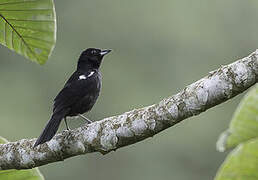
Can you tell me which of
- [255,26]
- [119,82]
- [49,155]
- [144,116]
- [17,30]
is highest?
[17,30]

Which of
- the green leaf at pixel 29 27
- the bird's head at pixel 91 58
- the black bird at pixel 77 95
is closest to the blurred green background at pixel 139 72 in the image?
the bird's head at pixel 91 58

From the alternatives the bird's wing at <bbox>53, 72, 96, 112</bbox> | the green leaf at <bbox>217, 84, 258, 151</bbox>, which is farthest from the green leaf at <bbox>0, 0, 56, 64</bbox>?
the bird's wing at <bbox>53, 72, 96, 112</bbox>

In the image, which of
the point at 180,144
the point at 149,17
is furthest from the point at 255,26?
the point at 180,144

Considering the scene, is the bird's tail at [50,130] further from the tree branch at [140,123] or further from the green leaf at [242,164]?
the green leaf at [242,164]

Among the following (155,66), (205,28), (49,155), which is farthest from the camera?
(205,28)

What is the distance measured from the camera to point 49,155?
332cm

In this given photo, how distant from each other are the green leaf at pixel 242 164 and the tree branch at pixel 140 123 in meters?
0.61

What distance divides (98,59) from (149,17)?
1426 centimetres

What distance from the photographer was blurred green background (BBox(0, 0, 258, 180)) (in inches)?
610

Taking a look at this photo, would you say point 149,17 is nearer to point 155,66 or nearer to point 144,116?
point 155,66

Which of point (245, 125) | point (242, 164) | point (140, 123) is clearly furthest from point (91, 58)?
point (242, 164)

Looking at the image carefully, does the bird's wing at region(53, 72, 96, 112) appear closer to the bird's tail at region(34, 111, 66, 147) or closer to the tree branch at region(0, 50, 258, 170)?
the bird's tail at region(34, 111, 66, 147)

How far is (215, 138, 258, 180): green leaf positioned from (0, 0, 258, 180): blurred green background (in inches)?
474

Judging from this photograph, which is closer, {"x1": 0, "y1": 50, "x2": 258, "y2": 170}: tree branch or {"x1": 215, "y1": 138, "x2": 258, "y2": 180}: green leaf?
{"x1": 215, "y1": 138, "x2": 258, "y2": 180}: green leaf
